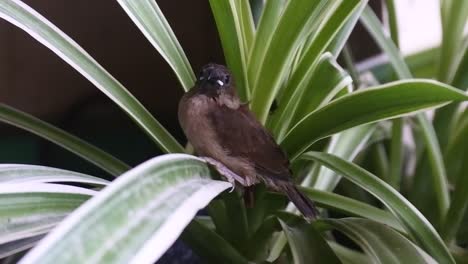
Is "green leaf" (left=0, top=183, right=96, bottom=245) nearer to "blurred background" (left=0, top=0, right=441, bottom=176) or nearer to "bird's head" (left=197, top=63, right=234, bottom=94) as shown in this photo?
Result: "bird's head" (left=197, top=63, right=234, bottom=94)

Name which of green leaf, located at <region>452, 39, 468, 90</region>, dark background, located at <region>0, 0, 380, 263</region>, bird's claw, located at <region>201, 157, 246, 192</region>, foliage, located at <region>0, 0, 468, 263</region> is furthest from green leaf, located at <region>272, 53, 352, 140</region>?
dark background, located at <region>0, 0, 380, 263</region>

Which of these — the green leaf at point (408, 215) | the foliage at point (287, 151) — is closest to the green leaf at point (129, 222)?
the foliage at point (287, 151)

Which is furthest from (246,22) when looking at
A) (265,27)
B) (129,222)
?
(129,222)

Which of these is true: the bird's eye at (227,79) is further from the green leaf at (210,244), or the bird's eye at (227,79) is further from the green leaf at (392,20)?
the green leaf at (392,20)

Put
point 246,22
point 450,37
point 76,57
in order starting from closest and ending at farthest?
point 76,57 → point 246,22 → point 450,37

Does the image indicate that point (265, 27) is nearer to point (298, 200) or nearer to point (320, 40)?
point (320, 40)
